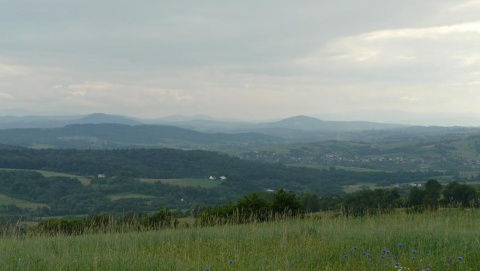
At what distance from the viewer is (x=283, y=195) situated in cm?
2086

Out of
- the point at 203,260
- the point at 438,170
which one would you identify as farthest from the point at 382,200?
the point at 438,170

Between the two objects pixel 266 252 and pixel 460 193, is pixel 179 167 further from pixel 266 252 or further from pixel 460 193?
pixel 266 252

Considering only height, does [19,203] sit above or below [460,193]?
below

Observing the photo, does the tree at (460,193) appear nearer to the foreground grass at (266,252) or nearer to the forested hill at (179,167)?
the foreground grass at (266,252)

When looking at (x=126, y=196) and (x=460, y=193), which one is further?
(x=126, y=196)

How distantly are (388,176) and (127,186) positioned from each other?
4892 centimetres

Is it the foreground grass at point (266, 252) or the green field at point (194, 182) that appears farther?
the green field at point (194, 182)

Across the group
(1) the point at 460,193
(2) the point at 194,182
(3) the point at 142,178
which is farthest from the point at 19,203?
(1) the point at 460,193

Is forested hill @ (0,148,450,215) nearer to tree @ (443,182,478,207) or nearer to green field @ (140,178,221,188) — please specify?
green field @ (140,178,221,188)

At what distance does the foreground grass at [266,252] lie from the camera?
6.22 m

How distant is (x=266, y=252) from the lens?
24.3 feet

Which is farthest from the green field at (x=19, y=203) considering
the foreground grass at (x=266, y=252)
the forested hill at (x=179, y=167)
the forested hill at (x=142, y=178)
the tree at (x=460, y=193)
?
the foreground grass at (x=266, y=252)

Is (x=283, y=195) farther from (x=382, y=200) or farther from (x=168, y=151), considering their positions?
(x=168, y=151)

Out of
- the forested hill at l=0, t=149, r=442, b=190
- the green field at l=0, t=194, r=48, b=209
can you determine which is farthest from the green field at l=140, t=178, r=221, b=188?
the green field at l=0, t=194, r=48, b=209
